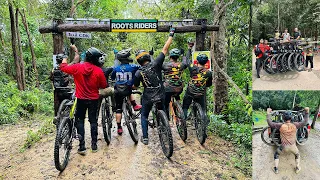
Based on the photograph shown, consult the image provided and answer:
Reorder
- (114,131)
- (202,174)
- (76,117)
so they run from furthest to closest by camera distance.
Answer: (114,131) → (76,117) → (202,174)

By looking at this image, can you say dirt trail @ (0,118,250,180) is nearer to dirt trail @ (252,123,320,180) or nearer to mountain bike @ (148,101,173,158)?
mountain bike @ (148,101,173,158)

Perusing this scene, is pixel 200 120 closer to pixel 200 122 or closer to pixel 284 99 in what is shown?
pixel 200 122

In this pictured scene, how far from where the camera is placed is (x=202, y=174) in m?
3.87

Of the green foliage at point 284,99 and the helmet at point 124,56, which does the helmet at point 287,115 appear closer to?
the green foliage at point 284,99

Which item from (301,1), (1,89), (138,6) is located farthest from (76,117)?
(138,6)

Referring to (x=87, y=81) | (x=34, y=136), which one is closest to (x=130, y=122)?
(x=87, y=81)

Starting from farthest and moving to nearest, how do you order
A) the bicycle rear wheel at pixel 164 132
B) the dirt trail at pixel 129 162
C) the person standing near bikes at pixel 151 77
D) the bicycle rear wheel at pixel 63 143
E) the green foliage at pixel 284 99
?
1. the person standing near bikes at pixel 151 77
2. the bicycle rear wheel at pixel 164 132
3. the dirt trail at pixel 129 162
4. the bicycle rear wheel at pixel 63 143
5. the green foliage at pixel 284 99

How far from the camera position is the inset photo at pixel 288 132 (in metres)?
2.10

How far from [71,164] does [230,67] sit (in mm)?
5551

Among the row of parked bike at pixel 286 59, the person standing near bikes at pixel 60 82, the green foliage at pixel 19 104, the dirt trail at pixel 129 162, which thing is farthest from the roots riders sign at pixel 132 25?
the green foliage at pixel 19 104

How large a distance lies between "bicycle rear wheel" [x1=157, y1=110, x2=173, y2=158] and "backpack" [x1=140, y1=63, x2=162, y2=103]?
248mm

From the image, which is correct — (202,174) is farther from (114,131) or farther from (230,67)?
(230,67)

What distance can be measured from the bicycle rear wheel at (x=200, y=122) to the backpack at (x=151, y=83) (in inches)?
31.5

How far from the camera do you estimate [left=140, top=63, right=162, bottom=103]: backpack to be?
14.0 feet
